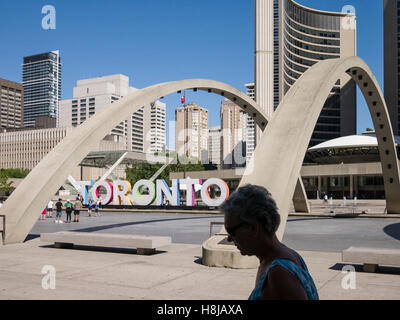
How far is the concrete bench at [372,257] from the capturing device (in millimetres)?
9438

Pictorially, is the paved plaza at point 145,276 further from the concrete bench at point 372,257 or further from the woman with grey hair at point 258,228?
the woman with grey hair at point 258,228

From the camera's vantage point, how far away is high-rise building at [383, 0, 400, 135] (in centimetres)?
11775

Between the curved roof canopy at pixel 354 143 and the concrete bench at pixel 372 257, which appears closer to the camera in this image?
the concrete bench at pixel 372 257

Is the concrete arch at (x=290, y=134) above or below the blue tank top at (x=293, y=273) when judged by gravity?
above

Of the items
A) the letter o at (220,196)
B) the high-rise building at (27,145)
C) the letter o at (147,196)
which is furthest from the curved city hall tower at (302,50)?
the letter o at (220,196)

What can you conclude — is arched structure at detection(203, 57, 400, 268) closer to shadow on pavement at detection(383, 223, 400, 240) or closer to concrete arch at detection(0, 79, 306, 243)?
concrete arch at detection(0, 79, 306, 243)

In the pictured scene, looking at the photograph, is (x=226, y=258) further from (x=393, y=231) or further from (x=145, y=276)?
(x=393, y=231)

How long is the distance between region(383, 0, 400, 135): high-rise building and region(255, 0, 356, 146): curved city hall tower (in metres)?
13.1

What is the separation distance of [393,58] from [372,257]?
122 m

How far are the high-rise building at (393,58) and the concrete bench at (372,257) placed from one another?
118 metres

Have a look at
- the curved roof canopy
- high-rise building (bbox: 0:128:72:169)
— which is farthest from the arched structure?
high-rise building (bbox: 0:128:72:169)

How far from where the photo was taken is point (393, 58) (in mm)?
118750

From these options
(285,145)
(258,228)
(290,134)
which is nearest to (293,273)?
(258,228)
